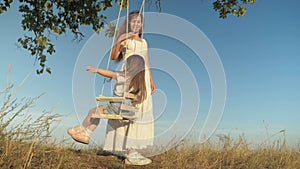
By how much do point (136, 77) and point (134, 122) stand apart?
0.78m

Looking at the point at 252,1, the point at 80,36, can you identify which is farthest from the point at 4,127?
the point at 252,1

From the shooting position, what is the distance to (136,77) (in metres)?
4.93

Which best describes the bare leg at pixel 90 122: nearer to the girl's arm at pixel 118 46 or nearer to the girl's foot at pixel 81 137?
the girl's foot at pixel 81 137

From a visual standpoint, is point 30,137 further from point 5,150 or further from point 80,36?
point 80,36

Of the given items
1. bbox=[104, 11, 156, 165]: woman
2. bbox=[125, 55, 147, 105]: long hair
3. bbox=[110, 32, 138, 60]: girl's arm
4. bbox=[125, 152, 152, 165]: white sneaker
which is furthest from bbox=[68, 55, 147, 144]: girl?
bbox=[125, 152, 152, 165]: white sneaker

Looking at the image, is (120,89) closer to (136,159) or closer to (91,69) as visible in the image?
(91,69)

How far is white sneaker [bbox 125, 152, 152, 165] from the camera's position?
504 cm

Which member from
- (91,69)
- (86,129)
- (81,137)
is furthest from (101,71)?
(81,137)

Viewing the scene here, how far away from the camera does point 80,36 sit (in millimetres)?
7238

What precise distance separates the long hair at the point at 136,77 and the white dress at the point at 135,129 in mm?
96

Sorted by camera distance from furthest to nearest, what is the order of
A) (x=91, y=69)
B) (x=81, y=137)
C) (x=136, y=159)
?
(x=136, y=159) → (x=81, y=137) → (x=91, y=69)

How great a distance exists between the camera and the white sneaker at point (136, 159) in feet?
16.5

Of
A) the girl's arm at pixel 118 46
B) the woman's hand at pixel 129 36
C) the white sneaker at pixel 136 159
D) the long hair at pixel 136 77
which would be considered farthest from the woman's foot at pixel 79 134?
the woman's hand at pixel 129 36

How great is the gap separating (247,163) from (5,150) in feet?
13.3
